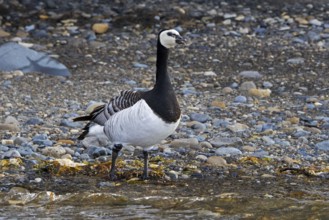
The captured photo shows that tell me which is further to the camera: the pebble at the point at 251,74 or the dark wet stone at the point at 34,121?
the pebble at the point at 251,74

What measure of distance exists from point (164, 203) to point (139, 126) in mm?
848

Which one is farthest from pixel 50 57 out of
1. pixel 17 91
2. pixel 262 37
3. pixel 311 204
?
pixel 311 204

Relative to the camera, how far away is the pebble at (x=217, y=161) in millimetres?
11013

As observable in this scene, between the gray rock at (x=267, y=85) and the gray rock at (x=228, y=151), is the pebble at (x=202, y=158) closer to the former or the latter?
the gray rock at (x=228, y=151)

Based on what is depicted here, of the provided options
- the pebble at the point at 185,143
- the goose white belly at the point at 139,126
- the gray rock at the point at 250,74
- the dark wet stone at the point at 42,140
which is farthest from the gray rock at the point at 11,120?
the gray rock at the point at 250,74

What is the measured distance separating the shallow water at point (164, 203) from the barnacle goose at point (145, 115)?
524mm

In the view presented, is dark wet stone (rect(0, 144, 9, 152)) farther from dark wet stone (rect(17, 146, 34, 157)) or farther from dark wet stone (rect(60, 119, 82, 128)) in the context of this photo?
dark wet stone (rect(60, 119, 82, 128))

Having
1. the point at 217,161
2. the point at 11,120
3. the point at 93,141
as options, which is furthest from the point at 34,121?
the point at 217,161

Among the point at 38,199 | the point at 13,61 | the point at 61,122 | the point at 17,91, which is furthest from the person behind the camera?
the point at 13,61

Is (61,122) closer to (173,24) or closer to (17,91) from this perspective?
(17,91)

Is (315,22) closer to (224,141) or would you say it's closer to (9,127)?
(224,141)

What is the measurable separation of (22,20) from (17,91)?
4517mm

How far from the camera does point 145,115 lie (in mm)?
9773

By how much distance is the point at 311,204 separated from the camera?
9727mm
